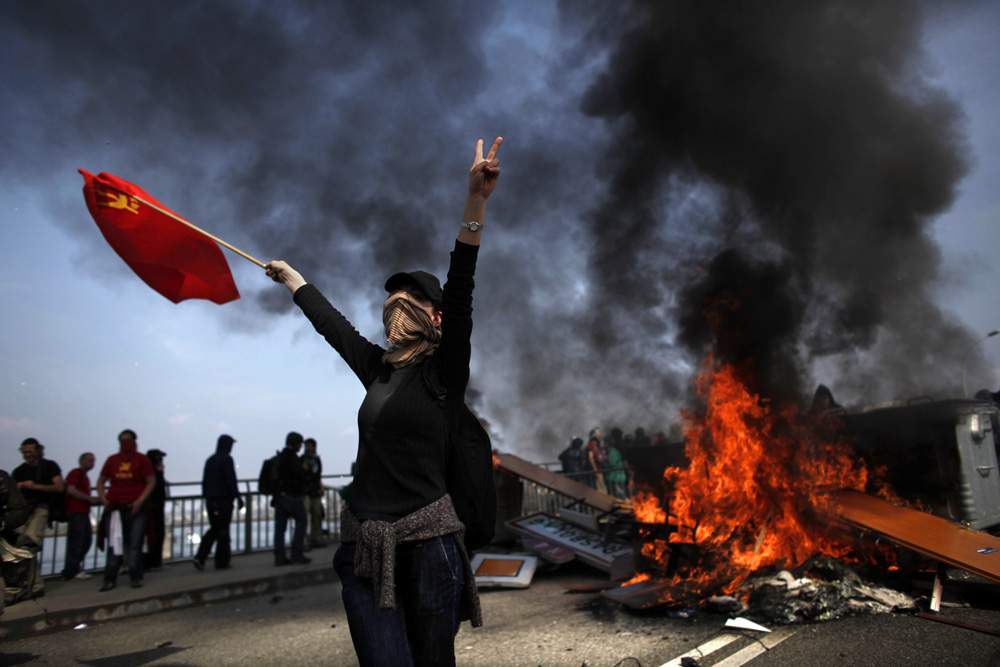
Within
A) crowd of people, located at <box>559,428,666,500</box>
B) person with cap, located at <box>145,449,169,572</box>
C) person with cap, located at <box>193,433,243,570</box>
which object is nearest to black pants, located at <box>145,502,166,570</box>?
person with cap, located at <box>145,449,169,572</box>

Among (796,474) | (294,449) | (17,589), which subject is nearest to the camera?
(17,589)

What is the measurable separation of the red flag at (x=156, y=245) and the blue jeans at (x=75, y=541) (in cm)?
624

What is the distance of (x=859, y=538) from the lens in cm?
525

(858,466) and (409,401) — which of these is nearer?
(409,401)

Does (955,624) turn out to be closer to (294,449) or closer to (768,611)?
(768,611)

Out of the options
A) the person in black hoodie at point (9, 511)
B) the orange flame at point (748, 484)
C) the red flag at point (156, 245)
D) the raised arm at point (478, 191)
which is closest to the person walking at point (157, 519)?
the person in black hoodie at point (9, 511)

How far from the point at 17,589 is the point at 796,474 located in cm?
680

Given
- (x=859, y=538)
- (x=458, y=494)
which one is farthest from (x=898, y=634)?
(x=458, y=494)

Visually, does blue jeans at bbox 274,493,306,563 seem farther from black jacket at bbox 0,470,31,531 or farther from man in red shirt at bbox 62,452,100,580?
black jacket at bbox 0,470,31,531

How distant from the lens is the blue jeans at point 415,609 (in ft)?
5.74

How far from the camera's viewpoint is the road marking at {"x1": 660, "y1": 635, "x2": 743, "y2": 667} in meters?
3.76

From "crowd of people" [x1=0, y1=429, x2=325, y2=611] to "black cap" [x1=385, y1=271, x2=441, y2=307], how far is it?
5.45 m

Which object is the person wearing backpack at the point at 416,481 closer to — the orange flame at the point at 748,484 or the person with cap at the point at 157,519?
the orange flame at the point at 748,484

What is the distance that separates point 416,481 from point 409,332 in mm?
521
